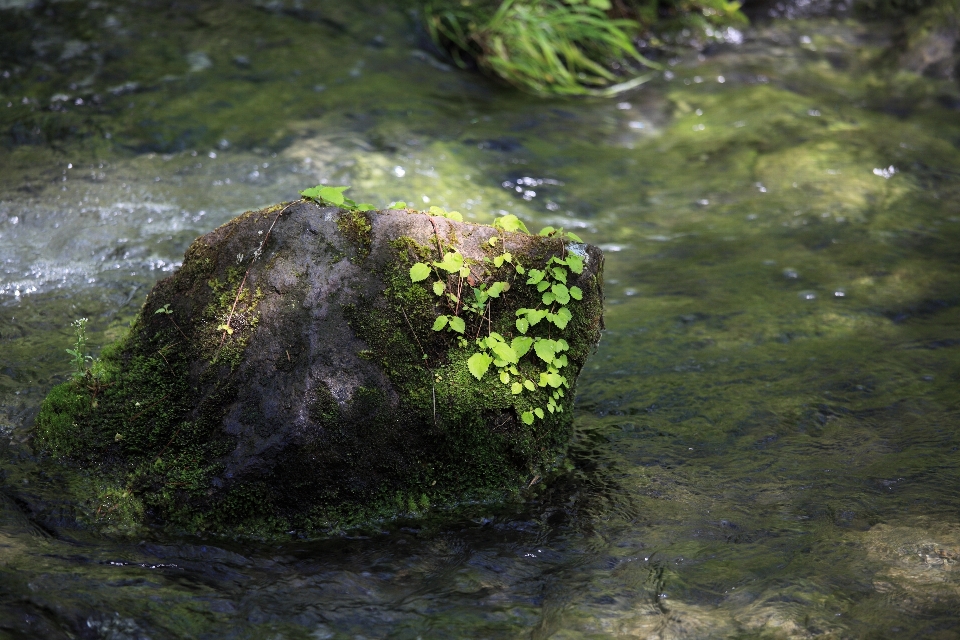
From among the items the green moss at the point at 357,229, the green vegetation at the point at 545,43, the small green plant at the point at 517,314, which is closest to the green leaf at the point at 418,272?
the small green plant at the point at 517,314

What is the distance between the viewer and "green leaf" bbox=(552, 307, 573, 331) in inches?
133

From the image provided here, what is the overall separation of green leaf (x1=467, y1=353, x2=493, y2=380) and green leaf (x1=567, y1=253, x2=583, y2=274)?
0.53 meters

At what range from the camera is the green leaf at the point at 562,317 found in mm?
3369

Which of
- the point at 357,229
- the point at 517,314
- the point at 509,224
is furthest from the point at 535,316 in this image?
the point at 357,229

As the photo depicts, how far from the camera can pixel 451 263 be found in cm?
332

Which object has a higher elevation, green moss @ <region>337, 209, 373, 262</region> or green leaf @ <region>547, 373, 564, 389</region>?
green moss @ <region>337, 209, 373, 262</region>

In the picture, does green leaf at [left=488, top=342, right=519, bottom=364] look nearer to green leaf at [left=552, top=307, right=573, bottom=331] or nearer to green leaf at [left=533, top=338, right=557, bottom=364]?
green leaf at [left=533, top=338, right=557, bottom=364]

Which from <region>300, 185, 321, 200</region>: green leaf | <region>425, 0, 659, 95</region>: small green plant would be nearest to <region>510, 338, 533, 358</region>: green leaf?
<region>300, 185, 321, 200</region>: green leaf

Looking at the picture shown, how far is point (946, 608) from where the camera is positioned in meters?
2.69

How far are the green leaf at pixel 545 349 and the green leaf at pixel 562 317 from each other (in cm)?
8

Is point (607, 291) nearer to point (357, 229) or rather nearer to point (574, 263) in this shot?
point (574, 263)

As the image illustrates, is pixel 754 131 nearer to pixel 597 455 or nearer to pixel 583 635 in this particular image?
pixel 597 455

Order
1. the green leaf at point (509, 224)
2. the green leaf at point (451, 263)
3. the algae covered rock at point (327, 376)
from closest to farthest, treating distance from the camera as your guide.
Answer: the algae covered rock at point (327, 376) → the green leaf at point (451, 263) → the green leaf at point (509, 224)

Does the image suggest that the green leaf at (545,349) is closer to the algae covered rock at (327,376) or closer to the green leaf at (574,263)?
the algae covered rock at (327,376)
